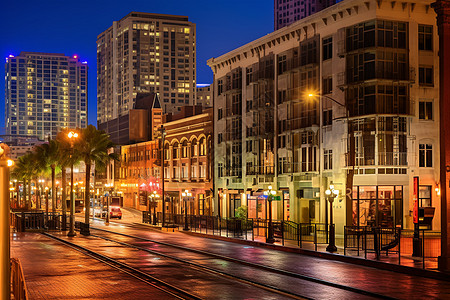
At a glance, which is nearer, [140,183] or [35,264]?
[35,264]

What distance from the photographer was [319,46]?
53719 mm

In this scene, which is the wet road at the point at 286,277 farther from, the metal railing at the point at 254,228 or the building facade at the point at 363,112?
the building facade at the point at 363,112

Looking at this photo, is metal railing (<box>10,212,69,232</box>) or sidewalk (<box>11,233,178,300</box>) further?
metal railing (<box>10,212,69,232</box>)

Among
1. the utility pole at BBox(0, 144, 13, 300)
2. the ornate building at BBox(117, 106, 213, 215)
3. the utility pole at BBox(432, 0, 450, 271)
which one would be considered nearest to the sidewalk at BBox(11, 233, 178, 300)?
the utility pole at BBox(0, 144, 13, 300)

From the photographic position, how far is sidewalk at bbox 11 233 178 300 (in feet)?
62.7

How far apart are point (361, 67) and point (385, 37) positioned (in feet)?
9.74

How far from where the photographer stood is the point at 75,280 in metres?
22.4

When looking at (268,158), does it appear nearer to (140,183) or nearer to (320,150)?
(320,150)

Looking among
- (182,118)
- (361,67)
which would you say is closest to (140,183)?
(182,118)

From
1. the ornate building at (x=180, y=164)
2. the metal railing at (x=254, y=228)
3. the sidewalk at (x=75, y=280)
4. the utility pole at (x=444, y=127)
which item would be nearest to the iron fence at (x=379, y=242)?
the metal railing at (x=254, y=228)

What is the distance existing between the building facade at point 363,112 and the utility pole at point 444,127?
18.6 metres

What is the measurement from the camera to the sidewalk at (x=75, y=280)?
62.7 feet

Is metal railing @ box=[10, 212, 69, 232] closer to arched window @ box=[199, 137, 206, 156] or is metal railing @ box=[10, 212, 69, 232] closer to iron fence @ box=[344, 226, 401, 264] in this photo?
arched window @ box=[199, 137, 206, 156]

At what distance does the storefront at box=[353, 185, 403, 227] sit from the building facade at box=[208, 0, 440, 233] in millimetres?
79
